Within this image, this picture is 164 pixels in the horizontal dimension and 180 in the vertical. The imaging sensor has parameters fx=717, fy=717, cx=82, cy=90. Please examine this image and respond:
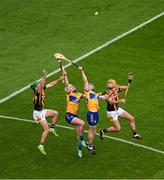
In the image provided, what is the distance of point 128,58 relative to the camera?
35.9 metres

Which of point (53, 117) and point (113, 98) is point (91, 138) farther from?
point (53, 117)

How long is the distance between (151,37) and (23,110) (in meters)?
10.2

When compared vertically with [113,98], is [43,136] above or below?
below

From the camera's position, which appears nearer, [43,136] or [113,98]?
[43,136]

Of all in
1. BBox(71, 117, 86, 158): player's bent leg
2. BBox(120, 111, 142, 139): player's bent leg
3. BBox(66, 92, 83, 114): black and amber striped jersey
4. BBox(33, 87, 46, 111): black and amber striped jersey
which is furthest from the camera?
BBox(120, 111, 142, 139): player's bent leg

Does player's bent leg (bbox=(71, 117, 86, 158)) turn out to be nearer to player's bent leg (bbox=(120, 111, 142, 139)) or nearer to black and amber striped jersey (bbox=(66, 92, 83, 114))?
black and amber striped jersey (bbox=(66, 92, 83, 114))

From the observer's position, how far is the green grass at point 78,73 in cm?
2597

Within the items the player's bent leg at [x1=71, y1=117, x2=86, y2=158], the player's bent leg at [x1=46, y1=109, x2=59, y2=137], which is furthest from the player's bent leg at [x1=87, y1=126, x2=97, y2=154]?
the player's bent leg at [x1=46, y1=109, x2=59, y2=137]

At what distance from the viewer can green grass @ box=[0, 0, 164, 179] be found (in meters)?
26.0

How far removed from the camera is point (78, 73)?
34.8 m

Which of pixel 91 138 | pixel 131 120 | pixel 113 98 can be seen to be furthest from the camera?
pixel 131 120

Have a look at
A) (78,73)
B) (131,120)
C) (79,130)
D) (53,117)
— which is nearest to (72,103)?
(79,130)

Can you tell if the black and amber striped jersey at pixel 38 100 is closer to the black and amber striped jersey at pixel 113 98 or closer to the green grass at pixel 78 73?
the green grass at pixel 78 73

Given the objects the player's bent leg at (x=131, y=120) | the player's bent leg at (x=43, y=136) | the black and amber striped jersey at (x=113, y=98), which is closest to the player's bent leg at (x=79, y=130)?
the player's bent leg at (x=43, y=136)
